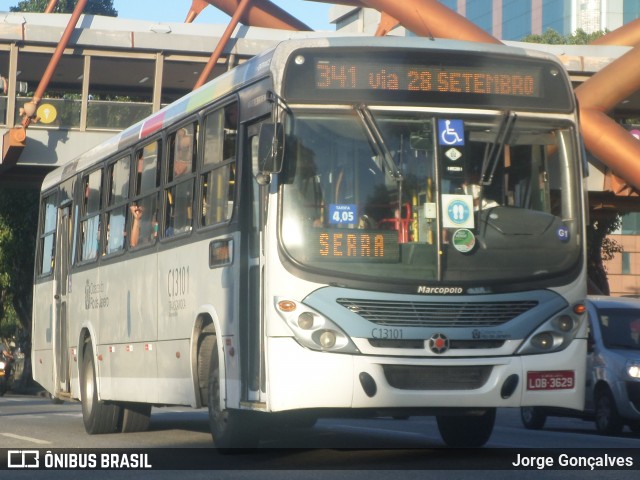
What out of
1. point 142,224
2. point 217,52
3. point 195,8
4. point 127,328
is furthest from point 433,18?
point 142,224

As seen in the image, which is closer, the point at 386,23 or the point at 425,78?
the point at 425,78

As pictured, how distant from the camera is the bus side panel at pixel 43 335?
61.1ft

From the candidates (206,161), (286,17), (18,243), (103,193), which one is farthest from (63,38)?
(206,161)

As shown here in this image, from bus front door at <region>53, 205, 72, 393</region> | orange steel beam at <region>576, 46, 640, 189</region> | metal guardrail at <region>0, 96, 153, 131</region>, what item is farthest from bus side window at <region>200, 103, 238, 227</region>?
metal guardrail at <region>0, 96, 153, 131</region>

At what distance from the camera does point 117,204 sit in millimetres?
15422

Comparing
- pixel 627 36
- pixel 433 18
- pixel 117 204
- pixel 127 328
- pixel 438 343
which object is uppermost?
pixel 433 18

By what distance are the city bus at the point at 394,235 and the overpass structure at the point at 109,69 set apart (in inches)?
996

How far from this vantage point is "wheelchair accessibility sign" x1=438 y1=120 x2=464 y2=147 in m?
10.8

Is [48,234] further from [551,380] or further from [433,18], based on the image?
[433,18]

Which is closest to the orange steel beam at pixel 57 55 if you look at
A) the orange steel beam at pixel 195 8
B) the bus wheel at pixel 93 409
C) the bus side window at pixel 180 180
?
the orange steel beam at pixel 195 8

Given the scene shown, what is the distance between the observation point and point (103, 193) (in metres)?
16.2

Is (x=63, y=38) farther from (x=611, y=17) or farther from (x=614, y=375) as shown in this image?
(x=611, y=17)

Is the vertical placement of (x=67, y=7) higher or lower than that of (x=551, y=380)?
higher

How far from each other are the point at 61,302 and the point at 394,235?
8.62m
